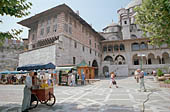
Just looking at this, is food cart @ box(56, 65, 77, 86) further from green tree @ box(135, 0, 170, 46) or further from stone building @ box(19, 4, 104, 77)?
green tree @ box(135, 0, 170, 46)

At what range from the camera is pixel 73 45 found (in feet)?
68.6

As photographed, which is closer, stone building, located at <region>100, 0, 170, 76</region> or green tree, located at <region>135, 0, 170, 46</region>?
green tree, located at <region>135, 0, 170, 46</region>

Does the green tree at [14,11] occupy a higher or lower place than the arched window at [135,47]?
lower

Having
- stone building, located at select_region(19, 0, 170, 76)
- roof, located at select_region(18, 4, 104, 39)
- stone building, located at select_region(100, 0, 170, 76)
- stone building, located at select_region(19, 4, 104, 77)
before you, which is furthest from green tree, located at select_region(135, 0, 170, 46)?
stone building, located at select_region(100, 0, 170, 76)

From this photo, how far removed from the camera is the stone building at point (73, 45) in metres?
18.5

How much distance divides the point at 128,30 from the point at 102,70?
1616cm

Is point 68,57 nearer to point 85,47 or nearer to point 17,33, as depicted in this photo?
point 85,47

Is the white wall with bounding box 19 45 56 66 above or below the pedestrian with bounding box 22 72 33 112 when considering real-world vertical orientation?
above

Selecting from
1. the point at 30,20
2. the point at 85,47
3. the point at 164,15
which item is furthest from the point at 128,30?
the point at 164,15

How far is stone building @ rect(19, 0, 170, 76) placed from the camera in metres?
18.5

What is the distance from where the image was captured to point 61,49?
58.6 feet

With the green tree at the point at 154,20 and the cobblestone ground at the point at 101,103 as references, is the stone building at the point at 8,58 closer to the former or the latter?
the cobblestone ground at the point at 101,103

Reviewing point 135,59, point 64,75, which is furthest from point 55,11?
point 135,59

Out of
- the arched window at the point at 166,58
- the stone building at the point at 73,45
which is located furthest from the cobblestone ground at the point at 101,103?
the arched window at the point at 166,58
